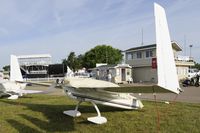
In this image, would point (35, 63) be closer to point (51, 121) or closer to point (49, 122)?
point (51, 121)

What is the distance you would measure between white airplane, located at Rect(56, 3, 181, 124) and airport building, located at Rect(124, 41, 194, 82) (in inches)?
1356

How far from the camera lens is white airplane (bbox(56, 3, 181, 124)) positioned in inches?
256

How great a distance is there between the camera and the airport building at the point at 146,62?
45906mm

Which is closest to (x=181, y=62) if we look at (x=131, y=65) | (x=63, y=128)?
(x=131, y=65)

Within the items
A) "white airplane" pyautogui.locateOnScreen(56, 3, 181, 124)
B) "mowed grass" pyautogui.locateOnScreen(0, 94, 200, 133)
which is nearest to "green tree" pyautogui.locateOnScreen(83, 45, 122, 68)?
"mowed grass" pyautogui.locateOnScreen(0, 94, 200, 133)

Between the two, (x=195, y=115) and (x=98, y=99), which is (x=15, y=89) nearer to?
(x=98, y=99)

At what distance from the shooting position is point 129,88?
7.99 m

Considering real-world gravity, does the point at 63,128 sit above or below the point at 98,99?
below

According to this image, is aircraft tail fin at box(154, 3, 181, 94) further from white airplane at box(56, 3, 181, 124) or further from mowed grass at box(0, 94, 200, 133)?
mowed grass at box(0, 94, 200, 133)

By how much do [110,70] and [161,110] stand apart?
34936mm

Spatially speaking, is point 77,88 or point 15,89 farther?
point 15,89

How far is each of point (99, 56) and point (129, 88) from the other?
8123cm

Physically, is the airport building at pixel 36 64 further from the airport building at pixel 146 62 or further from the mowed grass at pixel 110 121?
the mowed grass at pixel 110 121

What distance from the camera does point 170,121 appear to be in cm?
1018
